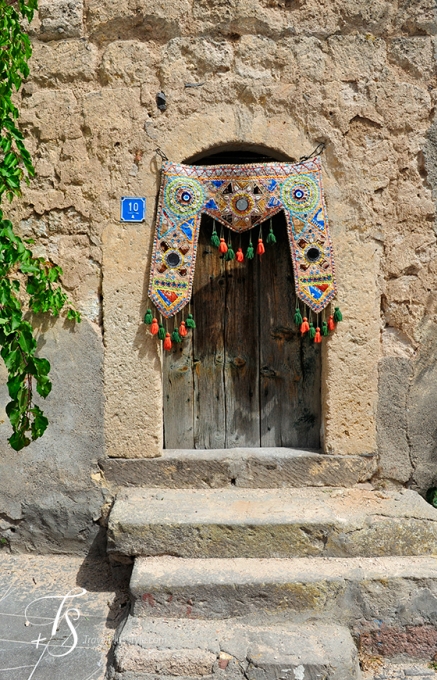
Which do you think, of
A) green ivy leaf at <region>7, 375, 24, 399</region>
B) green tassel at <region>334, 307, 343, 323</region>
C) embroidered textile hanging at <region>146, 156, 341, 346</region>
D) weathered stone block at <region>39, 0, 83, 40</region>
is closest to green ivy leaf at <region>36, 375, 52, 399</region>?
green ivy leaf at <region>7, 375, 24, 399</region>

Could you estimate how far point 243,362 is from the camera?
129 inches

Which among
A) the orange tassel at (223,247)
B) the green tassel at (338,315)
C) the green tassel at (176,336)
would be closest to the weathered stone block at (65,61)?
the orange tassel at (223,247)

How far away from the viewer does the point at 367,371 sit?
309 cm

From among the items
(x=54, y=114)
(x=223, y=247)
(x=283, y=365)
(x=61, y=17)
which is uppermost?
(x=61, y=17)

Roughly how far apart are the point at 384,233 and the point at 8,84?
2099 millimetres

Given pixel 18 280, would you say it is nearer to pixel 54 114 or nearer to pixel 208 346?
pixel 54 114

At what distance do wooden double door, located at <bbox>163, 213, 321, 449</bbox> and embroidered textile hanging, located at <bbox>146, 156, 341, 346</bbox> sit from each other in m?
0.19

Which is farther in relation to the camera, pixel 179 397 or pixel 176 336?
pixel 179 397

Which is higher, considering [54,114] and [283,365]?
[54,114]

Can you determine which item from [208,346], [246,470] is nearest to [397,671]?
[246,470]

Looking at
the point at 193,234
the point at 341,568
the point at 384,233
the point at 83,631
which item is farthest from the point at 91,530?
the point at 384,233

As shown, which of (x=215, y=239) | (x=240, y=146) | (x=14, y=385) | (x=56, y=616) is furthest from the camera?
(x=240, y=146)

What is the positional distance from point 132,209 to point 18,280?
0.74 metres

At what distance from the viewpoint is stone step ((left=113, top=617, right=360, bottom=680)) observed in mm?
2211
